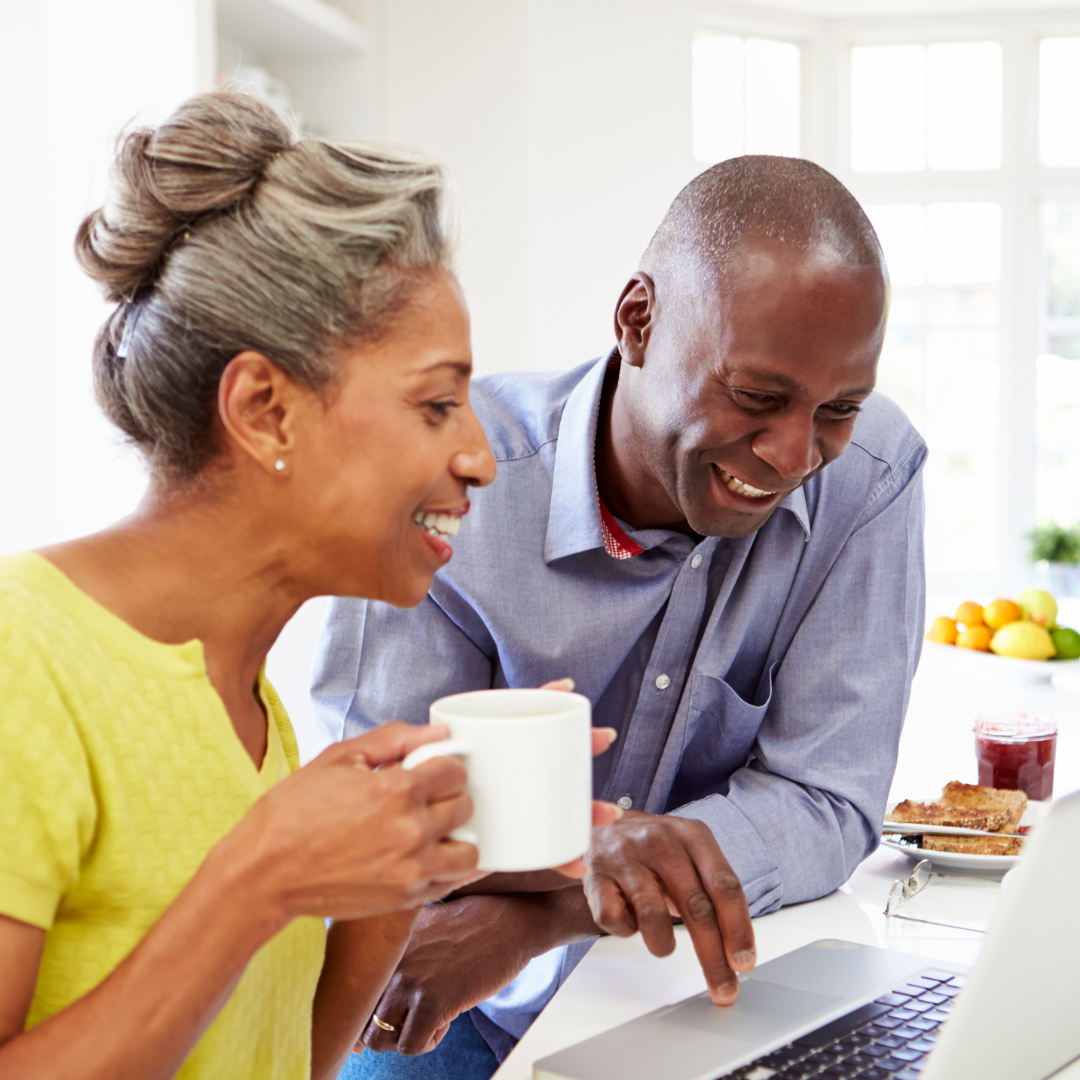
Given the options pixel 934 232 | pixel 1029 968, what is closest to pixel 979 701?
pixel 1029 968

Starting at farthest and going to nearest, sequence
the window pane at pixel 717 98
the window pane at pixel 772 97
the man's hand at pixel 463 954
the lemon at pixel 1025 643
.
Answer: the window pane at pixel 772 97, the window pane at pixel 717 98, the lemon at pixel 1025 643, the man's hand at pixel 463 954

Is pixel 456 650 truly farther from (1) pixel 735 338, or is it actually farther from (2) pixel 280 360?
(2) pixel 280 360

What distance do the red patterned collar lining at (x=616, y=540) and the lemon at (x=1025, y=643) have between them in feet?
5.27

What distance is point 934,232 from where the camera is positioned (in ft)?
16.5

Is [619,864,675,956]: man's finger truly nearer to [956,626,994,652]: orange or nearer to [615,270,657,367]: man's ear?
[615,270,657,367]: man's ear

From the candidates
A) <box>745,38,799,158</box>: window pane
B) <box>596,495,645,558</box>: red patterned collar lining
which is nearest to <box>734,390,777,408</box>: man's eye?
<box>596,495,645,558</box>: red patterned collar lining

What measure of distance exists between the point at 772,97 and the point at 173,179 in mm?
4535

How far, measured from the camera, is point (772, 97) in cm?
495

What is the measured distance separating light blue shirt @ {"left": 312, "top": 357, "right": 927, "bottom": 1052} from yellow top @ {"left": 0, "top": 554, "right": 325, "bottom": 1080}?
1.65 ft

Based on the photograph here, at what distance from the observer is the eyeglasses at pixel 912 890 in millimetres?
1146

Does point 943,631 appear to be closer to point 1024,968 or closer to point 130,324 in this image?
point 1024,968

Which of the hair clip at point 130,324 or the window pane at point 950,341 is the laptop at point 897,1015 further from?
the window pane at point 950,341

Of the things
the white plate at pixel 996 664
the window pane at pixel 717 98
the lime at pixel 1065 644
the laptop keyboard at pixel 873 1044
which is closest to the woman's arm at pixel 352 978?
the laptop keyboard at pixel 873 1044

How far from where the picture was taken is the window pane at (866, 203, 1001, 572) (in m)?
5.02
